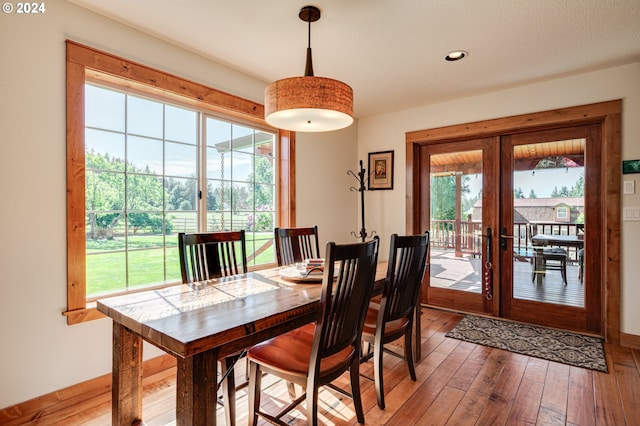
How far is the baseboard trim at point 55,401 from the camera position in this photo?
1831 mm

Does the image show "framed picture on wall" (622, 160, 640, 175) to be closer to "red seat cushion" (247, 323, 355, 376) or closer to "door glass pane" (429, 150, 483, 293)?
"door glass pane" (429, 150, 483, 293)

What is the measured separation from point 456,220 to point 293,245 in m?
2.21

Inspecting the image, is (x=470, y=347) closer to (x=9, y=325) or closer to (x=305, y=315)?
(x=305, y=315)

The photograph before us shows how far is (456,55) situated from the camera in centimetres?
273

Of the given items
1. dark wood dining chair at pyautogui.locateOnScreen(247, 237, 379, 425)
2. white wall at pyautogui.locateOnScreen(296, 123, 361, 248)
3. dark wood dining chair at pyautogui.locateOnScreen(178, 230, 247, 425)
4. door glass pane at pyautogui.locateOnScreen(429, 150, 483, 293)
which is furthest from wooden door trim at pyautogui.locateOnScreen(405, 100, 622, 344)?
dark wood dining chair at pyautogui.locateOnScreen(178, 230, 247, 425)

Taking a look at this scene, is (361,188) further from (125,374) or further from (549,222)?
(125,374)

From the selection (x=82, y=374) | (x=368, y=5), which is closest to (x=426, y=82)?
(x=368, y=5)

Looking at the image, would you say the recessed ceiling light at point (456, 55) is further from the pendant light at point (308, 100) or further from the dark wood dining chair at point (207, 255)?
the dark wood dining chair at point (207, 255)

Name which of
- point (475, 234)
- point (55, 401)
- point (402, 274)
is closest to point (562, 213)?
point (475, 234)

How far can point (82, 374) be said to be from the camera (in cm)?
210

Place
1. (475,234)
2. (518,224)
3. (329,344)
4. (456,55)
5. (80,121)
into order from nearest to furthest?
1. (329,344)
2. (80,121)
3. (456,55)
4. (518,224)
5. (475,234)

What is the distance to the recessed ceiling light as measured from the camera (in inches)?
105

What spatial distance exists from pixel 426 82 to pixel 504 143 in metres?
1.16

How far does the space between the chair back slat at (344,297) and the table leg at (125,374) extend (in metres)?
0.84
